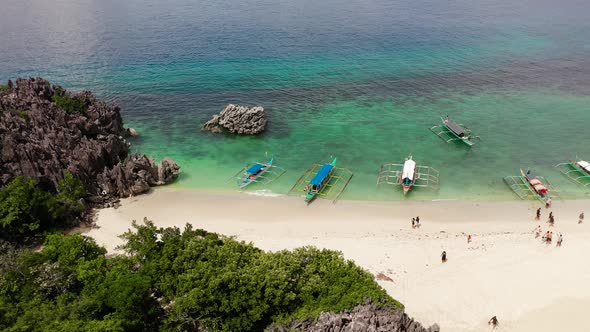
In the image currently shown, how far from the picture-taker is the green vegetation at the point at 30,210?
97.0 feet

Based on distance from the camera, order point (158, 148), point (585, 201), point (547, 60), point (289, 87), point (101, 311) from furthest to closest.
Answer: point (547, 60) < point (289, 87) < point (158, 148) < point (585, 201) < point (101, 311)

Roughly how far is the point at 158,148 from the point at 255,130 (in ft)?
42.7

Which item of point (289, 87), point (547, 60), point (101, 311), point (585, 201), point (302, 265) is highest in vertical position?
point (547, 60)

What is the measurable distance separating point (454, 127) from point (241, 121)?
95.0ft

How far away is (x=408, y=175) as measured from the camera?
1602 inches

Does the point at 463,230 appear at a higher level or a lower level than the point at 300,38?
lower

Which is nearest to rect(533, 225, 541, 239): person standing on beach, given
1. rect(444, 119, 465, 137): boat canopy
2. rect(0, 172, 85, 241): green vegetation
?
rect(444, 119, 465, 137): boat canopy

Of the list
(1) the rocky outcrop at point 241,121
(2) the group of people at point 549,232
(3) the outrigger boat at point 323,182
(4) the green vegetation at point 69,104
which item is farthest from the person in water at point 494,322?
(4) the green vegetation at point 69,104

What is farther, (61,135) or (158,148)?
(158,148)

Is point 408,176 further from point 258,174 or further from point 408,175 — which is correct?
point 258,174

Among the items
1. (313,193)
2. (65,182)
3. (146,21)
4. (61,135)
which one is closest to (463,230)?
(313,193)

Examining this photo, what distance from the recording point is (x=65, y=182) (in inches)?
1374

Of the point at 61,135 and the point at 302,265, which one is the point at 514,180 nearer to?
the point at 302,265

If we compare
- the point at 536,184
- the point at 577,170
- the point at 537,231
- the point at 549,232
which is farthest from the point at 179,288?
the point at 577,170
